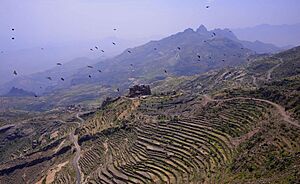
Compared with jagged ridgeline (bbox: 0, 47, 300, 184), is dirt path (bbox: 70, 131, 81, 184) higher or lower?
lower

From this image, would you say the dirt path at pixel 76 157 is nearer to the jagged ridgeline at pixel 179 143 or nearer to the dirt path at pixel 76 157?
the dirt path at pixel 76 157

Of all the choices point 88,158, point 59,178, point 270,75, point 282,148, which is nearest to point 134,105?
point 88,158

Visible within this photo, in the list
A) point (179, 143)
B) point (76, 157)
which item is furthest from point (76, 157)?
point (179, 143)

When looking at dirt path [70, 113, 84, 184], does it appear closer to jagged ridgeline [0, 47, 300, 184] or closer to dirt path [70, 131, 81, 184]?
dirt path [70, 131, 81, 184]

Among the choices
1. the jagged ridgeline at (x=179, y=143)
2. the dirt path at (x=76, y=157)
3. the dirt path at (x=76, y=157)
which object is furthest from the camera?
the dirt path at (x=76, y=157)

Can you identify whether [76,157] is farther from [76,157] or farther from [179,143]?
[179,143]

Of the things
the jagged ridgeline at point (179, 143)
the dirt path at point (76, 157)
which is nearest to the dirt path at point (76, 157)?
the dirt path at point (76, 157)

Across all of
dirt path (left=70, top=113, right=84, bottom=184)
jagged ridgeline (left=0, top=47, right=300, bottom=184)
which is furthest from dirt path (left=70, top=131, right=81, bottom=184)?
jagged ridgeline (left=0, top=47, right=300, bottom=184)

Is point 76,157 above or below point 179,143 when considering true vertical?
below
